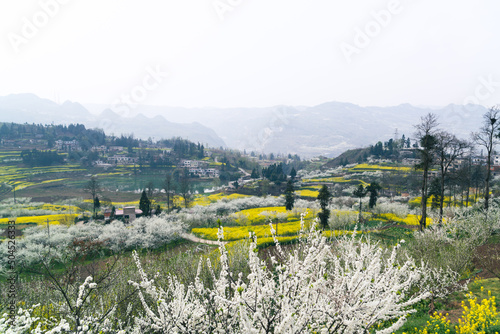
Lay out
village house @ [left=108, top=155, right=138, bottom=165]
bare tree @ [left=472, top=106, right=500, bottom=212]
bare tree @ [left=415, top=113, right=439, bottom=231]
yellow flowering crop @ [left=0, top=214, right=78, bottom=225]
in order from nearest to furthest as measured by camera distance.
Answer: bare tree @ [left=472, top=106, right=500, bottom=212] < bare tree @ [left=415, top=113, right=439, bottom=231] < yellow flowering crop @ [left=0, top=214, right=78, bottom=225] < village house @ [left=108, top=155, right=138, bottom=165]

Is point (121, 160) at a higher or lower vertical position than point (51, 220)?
higher

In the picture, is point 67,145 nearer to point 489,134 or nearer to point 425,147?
point 425,147

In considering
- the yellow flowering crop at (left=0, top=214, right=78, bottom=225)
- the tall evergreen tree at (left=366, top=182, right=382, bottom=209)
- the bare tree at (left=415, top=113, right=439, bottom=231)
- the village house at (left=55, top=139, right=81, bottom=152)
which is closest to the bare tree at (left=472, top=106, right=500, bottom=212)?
the bare tree at (left=415, top=113, right=439, bottom=231)

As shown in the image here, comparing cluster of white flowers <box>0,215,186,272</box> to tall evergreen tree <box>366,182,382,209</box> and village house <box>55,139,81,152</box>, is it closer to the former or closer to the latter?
tall evergreen tree <box>366,182,382,209</box>

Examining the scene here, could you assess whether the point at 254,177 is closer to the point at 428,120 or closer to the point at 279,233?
the point at 279,233

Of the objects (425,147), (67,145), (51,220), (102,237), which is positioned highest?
(425,147)

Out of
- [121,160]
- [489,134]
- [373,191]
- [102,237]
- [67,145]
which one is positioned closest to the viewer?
[489,134]

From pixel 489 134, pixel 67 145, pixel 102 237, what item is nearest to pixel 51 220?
pixel 102 237

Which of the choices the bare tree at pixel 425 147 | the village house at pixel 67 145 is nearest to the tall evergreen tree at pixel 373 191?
the bare tree at pixel 425 147

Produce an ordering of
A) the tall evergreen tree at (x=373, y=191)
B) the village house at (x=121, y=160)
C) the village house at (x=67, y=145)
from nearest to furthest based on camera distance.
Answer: the tall evergreen tree at (x=373, y=191) → the village house at (x=121, y=160) → the village house at (x=67, y=145)

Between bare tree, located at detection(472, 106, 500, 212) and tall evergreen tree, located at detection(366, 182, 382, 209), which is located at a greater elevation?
bare tree, located at detection(472, 106, 500, 212)

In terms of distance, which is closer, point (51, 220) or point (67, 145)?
point (51, 220)

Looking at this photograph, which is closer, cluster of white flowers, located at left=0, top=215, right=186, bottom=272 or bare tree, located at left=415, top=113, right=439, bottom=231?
bare tree, located at left=415, top=113, right=439, bottom=231

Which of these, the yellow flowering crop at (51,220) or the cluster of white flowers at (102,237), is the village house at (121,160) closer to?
the yellow flowering crop at (51,220)
